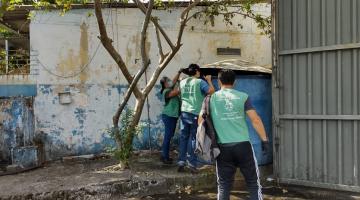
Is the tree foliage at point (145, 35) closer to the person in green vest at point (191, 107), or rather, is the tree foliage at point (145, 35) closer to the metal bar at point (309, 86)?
the person in green vest at point (191, 107)

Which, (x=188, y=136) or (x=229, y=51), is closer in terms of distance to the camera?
(x=188, y=136)

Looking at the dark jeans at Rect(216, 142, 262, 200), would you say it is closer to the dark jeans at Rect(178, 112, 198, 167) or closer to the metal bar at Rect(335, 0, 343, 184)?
the metal bar at Rect(335, 0, 343, 184)

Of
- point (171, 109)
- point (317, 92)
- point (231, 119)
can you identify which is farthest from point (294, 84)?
point (231, 119)

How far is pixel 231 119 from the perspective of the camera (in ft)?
16.3

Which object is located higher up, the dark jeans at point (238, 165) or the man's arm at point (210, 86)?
the man's arm at point (210, 86)

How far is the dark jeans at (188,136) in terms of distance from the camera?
24.1 feet

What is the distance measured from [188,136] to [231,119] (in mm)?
2509

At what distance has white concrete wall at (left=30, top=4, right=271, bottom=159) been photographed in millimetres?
9656

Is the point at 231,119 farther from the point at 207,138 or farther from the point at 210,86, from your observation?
the point at 210,86

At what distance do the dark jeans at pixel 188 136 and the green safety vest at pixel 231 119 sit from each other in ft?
7.54

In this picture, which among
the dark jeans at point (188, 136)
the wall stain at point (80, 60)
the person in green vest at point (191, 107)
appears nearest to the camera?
the person in green vest at point (191, 107)

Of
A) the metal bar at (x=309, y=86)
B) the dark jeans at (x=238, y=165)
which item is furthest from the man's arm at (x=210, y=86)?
the dark jeans at (x=238, y=165)

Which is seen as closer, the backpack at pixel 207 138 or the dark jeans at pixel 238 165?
the dark jeans at pixel 238 165

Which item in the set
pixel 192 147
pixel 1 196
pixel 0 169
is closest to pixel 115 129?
pixel 192 147
